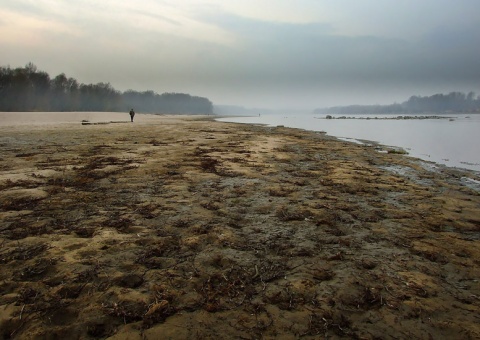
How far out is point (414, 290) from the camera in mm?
3410

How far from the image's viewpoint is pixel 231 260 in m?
4.02

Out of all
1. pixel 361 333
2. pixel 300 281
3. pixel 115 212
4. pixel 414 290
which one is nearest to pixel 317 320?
pixel 361 333

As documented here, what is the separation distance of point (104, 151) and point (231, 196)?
924 cm

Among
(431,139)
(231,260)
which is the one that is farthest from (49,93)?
(231,260)

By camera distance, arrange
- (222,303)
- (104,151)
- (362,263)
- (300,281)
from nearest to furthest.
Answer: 1. (222,303)
2. (300,281)
3. (362,263)
4. (104,151)

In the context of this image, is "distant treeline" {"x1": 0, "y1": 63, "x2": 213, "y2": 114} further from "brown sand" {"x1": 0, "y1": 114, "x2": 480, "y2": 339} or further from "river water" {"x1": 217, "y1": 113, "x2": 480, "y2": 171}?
"brown sand" {"x1": 0, "y1": 114, "x2": 480, "y2": 339}

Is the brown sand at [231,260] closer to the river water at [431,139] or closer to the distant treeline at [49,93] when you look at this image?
the river water at [431,139]

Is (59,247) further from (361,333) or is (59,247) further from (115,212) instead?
(361,333)

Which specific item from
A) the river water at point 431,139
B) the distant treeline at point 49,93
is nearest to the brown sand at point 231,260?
the river water at point 431,139

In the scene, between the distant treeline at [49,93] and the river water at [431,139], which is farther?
the distant treeline at [49,93]

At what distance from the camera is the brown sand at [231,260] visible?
2.81m

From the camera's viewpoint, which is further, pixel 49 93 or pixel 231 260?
pixel 49 93

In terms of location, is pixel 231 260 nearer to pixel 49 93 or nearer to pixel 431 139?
pixel 431 139

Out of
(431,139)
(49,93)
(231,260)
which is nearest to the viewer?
(231,260)
